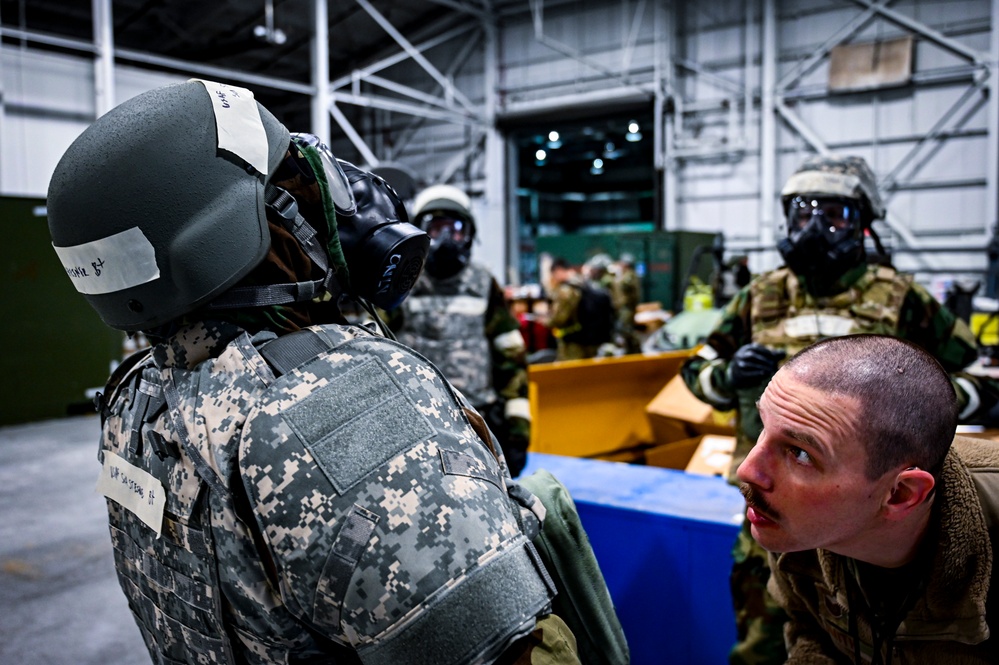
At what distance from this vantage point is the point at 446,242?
3840mm

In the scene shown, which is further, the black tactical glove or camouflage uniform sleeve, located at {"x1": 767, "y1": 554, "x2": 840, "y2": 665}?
the black tactical glove

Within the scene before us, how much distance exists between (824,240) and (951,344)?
60 centimetres

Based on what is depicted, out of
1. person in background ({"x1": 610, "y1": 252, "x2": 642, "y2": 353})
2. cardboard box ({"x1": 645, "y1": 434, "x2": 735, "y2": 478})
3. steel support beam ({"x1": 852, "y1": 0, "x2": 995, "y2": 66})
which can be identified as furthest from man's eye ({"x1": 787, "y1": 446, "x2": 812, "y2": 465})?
steel support beam ({"x1": 852, "y1": 0, "x2": 995, "y2": 66})

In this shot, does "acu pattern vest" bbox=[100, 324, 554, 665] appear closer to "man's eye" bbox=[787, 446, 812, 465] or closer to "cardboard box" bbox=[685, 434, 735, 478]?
"man's eye" bbox=[787, 446, 812, 465]

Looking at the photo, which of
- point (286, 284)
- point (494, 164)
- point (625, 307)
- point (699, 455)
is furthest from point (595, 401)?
Result: point (494, 164)

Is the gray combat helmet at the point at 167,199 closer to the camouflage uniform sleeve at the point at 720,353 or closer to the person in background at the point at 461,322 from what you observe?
the camouflage uniform sleeve at the point at 720,353

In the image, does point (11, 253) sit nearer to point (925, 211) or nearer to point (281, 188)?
point (281, 188)

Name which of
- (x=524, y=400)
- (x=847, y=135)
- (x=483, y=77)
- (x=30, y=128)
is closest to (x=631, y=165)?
(x=483, y=77)

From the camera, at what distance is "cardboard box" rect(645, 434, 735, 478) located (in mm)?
4250

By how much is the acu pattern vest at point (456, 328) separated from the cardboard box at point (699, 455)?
1.28 meters

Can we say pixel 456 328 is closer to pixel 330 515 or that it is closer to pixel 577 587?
pixel 577 587

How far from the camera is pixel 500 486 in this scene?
95cm

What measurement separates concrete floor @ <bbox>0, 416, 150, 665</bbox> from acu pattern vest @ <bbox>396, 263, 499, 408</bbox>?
1965 mm

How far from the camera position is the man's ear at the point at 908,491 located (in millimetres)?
1123
